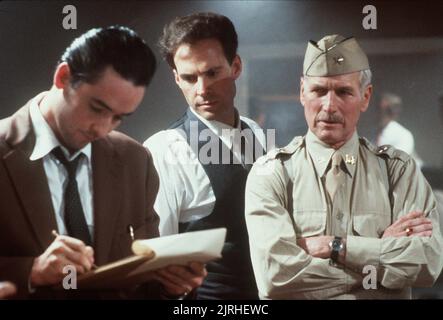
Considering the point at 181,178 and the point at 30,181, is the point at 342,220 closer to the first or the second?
the point at 181,178

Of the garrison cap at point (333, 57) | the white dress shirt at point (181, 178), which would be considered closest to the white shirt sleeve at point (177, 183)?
the white dress shirt at point (181, 178)

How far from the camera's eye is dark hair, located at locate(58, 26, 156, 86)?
113 inches

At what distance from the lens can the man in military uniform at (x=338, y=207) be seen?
9.32ft

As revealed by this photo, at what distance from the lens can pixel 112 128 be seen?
2.94 m

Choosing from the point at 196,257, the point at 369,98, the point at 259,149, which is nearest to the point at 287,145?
the point at 259,149

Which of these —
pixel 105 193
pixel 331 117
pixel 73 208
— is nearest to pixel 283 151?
pixel 331 117

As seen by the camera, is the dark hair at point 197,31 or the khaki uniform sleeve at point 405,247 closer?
the khaki uniform sleeve at point 405,247

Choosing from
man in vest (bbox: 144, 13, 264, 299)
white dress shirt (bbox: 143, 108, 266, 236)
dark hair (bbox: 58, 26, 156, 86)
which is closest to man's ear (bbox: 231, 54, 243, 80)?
man in vest (bbox: 144, 13, 264, 299)

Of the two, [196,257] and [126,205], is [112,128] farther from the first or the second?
[196,257]

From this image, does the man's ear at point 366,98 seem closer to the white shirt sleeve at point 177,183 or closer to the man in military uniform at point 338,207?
the man in military uniform at point 338,207

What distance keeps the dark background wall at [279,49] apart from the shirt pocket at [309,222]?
0.37 metres

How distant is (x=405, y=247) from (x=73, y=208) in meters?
1.38

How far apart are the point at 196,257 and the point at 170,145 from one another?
53cm
